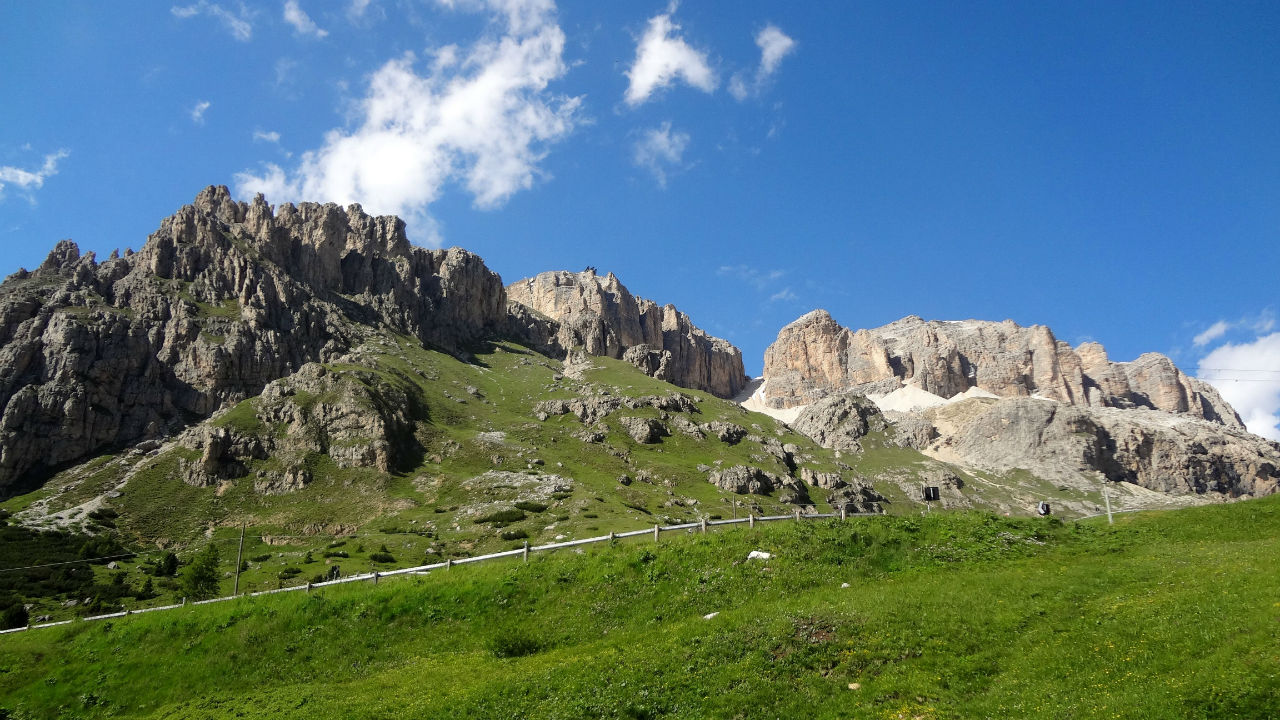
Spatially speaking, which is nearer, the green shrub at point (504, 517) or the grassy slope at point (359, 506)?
the grassy slope at point (359, 506)

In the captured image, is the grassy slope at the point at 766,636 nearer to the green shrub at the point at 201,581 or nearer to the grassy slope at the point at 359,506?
the green shrub at the point at 201,581

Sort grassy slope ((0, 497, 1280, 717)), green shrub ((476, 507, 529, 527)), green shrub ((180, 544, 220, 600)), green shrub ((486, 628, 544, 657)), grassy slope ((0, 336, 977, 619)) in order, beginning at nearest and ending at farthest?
grassy slope ((0, 497, 1280, 717))
green shrub ((486, 628, 544, 657))
green shrub ((180, 544, 220, 600))
grassy slope ((0, 336, 977, 619))
green shrub ((476, 507, 529, 527))

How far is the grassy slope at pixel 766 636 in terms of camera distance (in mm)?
19375

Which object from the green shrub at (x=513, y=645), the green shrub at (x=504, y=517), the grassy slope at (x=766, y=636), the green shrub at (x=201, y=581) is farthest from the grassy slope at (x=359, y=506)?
the green shrub at (x=513, y=645)

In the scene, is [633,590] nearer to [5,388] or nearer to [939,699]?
[939,699]

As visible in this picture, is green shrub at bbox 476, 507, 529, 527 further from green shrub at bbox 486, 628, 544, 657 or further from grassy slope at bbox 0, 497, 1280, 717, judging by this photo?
green shrub at bbox 486, 628, 544, 657

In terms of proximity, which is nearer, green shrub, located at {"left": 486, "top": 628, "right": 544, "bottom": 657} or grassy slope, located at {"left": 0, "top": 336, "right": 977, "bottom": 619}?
green shrub, located at {"left": 486, "top": 628, "right": 544, "bottom": 657}

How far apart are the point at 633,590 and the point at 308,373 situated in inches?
7024

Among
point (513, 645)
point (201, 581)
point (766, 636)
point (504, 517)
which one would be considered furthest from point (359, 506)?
point (766, 636)

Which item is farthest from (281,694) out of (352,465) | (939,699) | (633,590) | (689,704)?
(352,465)

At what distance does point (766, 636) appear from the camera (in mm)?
23547

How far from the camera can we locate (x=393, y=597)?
33000mm

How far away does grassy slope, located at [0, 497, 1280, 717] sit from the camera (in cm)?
1938

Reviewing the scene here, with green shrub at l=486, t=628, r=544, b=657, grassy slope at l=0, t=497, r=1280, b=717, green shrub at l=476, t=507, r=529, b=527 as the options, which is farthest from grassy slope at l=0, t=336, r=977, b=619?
green shrub at l=486, t=628, r=544, b=657
